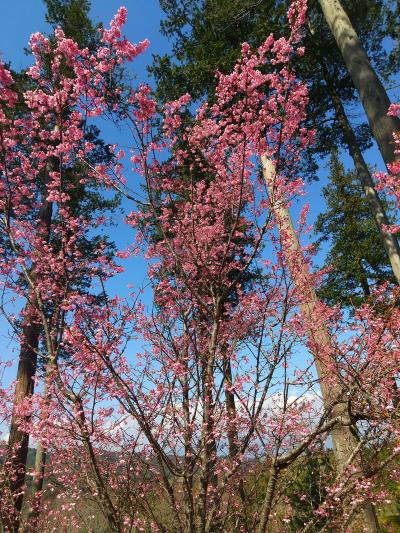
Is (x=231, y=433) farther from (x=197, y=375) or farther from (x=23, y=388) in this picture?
(x=23, y=388)

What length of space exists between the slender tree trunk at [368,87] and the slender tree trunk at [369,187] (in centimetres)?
194

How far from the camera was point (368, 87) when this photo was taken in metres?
5.98

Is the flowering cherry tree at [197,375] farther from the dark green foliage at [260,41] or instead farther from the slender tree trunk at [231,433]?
the dark green foliage at [260,41]

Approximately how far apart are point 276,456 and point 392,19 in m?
11.0

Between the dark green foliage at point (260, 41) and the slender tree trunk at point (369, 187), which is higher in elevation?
the dark green foliage at point (260, 41)

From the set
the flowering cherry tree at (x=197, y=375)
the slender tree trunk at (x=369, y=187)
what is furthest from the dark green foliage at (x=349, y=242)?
the flowering cherry tree at (x=197, y=375)

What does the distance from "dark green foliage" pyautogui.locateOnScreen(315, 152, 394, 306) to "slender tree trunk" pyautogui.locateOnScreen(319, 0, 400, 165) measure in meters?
8.75

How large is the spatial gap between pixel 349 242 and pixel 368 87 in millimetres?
10769

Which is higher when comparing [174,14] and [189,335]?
[174,14]

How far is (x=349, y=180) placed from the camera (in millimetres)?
17219

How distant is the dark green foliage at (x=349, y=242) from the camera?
15.1m

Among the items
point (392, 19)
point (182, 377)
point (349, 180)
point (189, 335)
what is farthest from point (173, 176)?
point (349, 180)

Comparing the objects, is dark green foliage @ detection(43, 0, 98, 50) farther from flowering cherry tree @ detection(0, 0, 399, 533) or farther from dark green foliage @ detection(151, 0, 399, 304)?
flowering cherry tree @ detection(0, 0, 399, 533)

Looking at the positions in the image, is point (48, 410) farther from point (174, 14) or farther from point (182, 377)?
point (174, 14)
